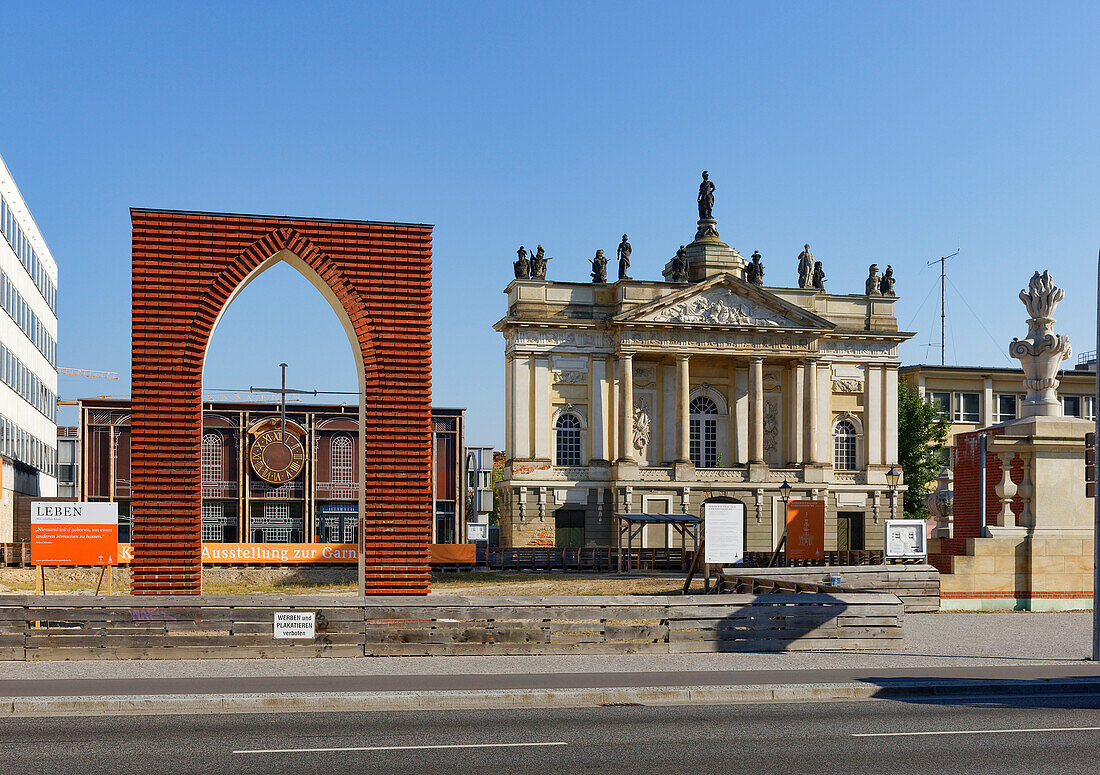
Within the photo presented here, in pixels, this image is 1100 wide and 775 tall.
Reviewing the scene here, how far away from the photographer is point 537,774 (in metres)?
10.4

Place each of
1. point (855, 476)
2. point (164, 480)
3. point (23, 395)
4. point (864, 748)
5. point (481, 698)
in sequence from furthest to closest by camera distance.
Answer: point (855, 476), point (23, 395), point (164, 480), point (481, 698), point (864, 748)

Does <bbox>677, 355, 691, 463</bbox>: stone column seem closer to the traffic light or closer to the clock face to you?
the clock face

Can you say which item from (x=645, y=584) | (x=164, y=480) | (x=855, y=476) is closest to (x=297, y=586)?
(x=645, y=584)

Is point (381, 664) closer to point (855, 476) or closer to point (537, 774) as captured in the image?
point (537, 774)

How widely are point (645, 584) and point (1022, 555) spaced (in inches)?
604

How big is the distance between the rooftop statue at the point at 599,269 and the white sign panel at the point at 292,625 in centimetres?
5633

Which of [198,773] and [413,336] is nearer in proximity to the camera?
[198,773]

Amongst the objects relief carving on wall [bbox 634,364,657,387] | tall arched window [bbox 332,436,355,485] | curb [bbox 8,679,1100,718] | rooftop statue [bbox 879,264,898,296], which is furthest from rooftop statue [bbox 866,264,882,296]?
curb [bbox 8,679,1100,718]

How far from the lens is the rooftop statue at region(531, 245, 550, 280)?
71062 millimetres

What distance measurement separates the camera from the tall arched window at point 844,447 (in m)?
75.6

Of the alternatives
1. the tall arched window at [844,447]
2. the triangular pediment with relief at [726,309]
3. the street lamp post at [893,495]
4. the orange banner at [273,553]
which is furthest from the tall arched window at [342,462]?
the street lamp post at [893,495]

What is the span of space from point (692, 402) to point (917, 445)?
51.0 ft

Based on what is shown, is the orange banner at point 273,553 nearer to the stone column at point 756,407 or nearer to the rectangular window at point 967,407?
the stone column at point 756,407

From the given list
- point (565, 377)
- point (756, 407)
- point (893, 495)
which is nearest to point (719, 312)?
point (756, 407)
